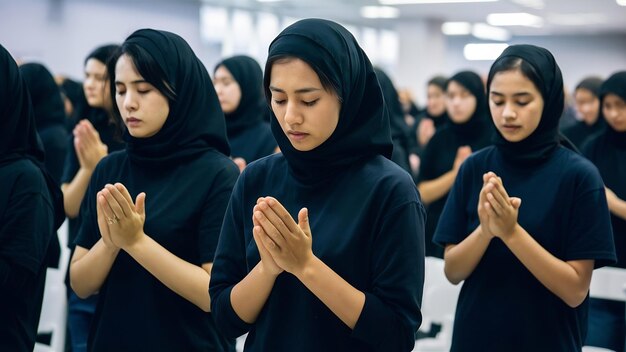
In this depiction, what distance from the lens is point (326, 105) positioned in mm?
1832

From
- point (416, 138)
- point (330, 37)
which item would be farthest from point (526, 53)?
point (416, 138)

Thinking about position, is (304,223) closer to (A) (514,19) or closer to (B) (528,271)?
(B) (528,271)

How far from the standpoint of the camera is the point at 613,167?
4.27 m

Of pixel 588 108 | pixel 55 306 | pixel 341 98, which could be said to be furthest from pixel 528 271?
pixel 588 108

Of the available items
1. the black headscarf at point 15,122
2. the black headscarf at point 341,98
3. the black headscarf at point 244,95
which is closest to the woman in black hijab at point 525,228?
the black headscarf at point 341,98

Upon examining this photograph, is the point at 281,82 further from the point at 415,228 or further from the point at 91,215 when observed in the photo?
the point at 91,215

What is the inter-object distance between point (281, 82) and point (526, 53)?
1143 millimetres

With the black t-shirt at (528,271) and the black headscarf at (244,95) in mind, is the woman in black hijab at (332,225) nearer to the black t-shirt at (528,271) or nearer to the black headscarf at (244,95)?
the black t-shirt at (528,271)

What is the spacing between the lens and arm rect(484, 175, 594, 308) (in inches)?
93.6

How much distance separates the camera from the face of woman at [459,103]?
5.25m

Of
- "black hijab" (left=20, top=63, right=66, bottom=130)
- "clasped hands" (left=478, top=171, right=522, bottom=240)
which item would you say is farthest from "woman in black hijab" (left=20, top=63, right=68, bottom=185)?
"clasped hands" (left=478, top=171, right=522, bottom=240)

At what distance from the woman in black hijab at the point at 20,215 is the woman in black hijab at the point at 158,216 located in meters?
0.12

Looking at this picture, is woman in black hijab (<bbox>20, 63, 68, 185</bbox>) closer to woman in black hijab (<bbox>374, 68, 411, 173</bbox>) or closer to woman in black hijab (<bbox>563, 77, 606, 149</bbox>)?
woman in black hijab (<bbox>374, 68, 411, 173</bbox>)

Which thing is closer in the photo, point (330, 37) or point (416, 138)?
point (330, 37)
